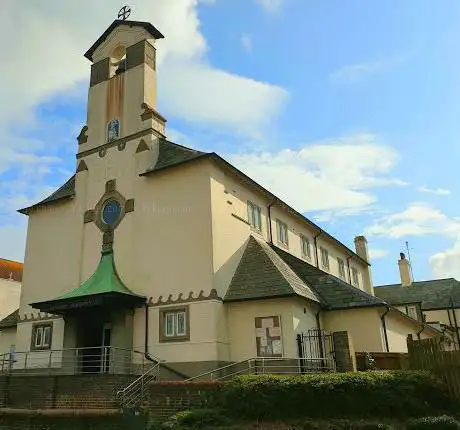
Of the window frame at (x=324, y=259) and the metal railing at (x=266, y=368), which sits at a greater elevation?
the window frame at (x=324, y=259)

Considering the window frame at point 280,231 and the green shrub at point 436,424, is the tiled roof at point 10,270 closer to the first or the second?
the window frame at point 280,231

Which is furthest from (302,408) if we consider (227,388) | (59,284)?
(59,284)

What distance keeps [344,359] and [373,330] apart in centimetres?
503

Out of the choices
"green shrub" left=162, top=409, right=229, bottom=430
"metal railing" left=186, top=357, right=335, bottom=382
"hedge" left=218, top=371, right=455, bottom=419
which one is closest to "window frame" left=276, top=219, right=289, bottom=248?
"metal railing" left=186, top=357, right=335, bottom=382

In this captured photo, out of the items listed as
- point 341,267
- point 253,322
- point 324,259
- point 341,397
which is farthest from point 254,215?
point 341,267

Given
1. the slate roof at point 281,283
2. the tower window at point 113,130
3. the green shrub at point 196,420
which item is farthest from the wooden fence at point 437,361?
the tower window at point 113,130

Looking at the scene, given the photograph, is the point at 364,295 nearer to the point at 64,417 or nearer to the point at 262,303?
the point at 262,303

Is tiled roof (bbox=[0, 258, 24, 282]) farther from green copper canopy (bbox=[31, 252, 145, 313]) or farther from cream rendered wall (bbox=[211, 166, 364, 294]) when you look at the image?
cream rendered wall (bbox=[211, 166, 364, 294])

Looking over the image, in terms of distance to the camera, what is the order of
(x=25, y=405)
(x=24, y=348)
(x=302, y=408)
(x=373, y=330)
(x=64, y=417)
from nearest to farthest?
(x=302, y=408)
(x=64, y=417)
(x=25, y=405)
(x=373, y=330)
(x=24, y=348)

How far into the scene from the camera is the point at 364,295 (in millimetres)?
25625

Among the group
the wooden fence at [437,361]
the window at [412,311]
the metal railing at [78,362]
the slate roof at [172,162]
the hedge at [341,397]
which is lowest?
the hedge at [341,397]

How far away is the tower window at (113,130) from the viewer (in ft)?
91.6

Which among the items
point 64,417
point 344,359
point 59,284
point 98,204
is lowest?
point 64,417

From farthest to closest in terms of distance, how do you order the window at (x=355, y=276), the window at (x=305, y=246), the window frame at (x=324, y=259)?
the window at (x=355, y=276), the window frame at (x=324, y=259), the window at (x=305, y=246)
